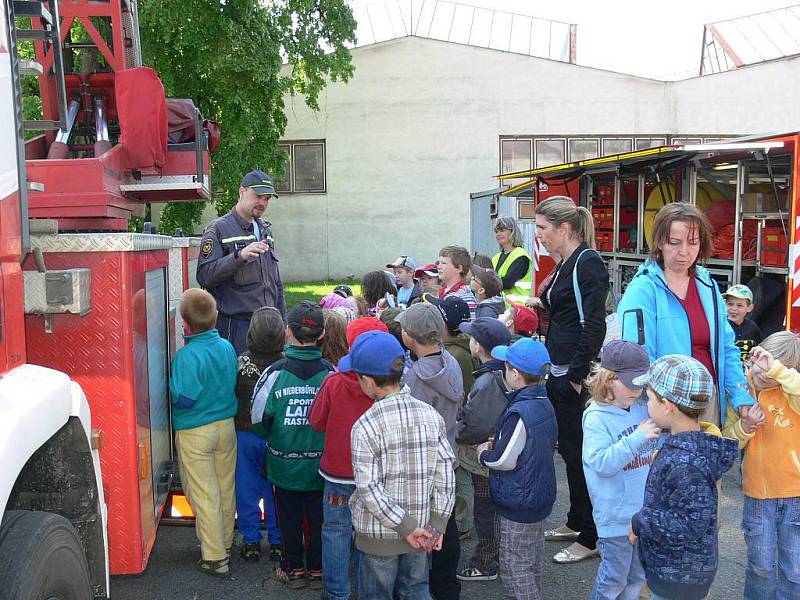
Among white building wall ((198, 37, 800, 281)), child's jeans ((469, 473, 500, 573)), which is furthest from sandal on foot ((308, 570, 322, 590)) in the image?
white building wall ((198, 37, 800, 281))

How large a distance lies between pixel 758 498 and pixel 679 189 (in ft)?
20.6

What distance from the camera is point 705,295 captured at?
3.79 metres

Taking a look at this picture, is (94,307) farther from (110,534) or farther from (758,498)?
(758,498)

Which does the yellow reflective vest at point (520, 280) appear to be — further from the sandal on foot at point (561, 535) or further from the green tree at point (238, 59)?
the green tree at point (238, 59)

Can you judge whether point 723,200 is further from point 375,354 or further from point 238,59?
point 238,59

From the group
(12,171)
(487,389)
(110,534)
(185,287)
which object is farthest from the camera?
(185,287)

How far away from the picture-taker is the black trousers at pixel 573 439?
174 inches

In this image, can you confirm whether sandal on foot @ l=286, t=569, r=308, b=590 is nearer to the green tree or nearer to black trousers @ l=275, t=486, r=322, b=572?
black trousers @ l=275, t=486, r=322, b=572

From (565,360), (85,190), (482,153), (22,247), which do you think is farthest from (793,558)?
(482,153)

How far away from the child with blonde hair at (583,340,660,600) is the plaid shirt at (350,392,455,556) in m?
0.66

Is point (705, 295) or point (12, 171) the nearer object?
point (12, 171)

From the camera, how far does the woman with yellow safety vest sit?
7.95 meters

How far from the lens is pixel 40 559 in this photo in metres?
2.11

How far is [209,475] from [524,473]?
176cm
